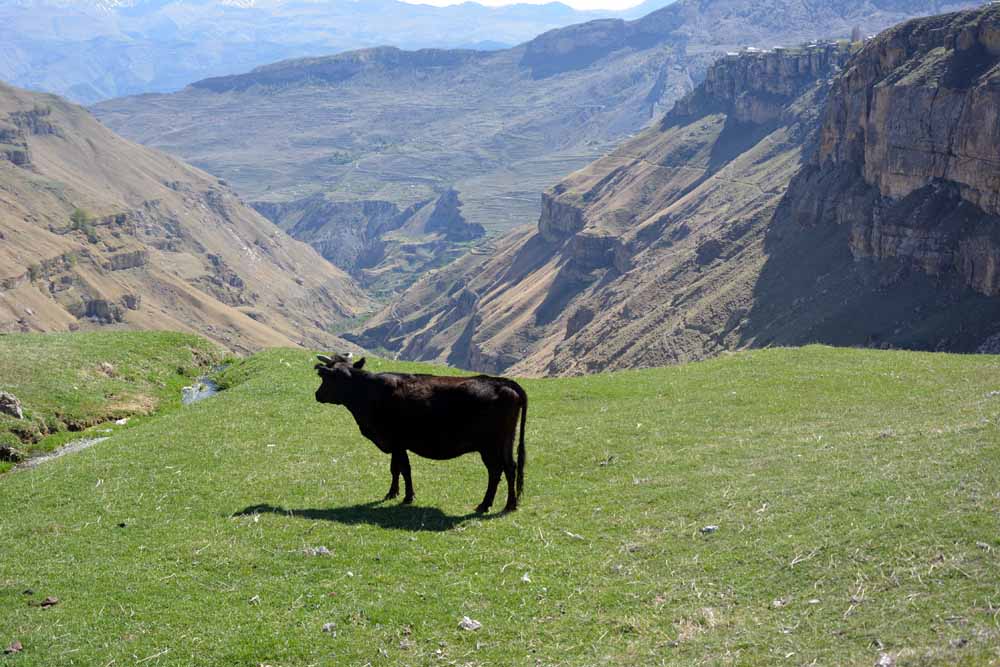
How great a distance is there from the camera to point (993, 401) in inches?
885

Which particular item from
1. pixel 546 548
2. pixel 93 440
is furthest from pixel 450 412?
pixel 93 440

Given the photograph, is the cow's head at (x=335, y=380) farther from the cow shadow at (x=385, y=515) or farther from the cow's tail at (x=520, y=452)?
the cow's tail at (x=520, y=452)

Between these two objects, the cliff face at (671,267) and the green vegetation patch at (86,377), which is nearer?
the green vegetation patch at (86,377)

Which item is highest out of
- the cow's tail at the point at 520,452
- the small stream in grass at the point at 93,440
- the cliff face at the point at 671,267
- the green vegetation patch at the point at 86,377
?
the cow's tail at the point at 520,452

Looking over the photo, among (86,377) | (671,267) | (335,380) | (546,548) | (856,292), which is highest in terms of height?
(335,380)

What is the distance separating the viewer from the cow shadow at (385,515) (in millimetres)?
17144

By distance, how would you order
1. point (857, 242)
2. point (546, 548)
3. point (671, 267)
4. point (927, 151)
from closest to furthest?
point (546, 548) → point (927, 151) → point (857, 242) → point (671, 267)

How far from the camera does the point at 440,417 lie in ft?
59.5

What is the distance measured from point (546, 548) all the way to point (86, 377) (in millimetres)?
22485

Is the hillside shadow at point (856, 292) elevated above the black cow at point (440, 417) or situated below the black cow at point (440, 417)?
below

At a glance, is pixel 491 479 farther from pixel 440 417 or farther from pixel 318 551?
pixel 318 551

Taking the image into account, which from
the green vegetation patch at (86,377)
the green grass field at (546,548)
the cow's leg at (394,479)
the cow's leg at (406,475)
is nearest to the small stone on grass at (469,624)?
the green grass field at (546,548)

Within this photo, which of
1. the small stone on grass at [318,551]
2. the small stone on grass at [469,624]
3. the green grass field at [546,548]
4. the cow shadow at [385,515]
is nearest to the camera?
the green grass field at [546,548]

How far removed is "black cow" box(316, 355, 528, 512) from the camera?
58.4ft
